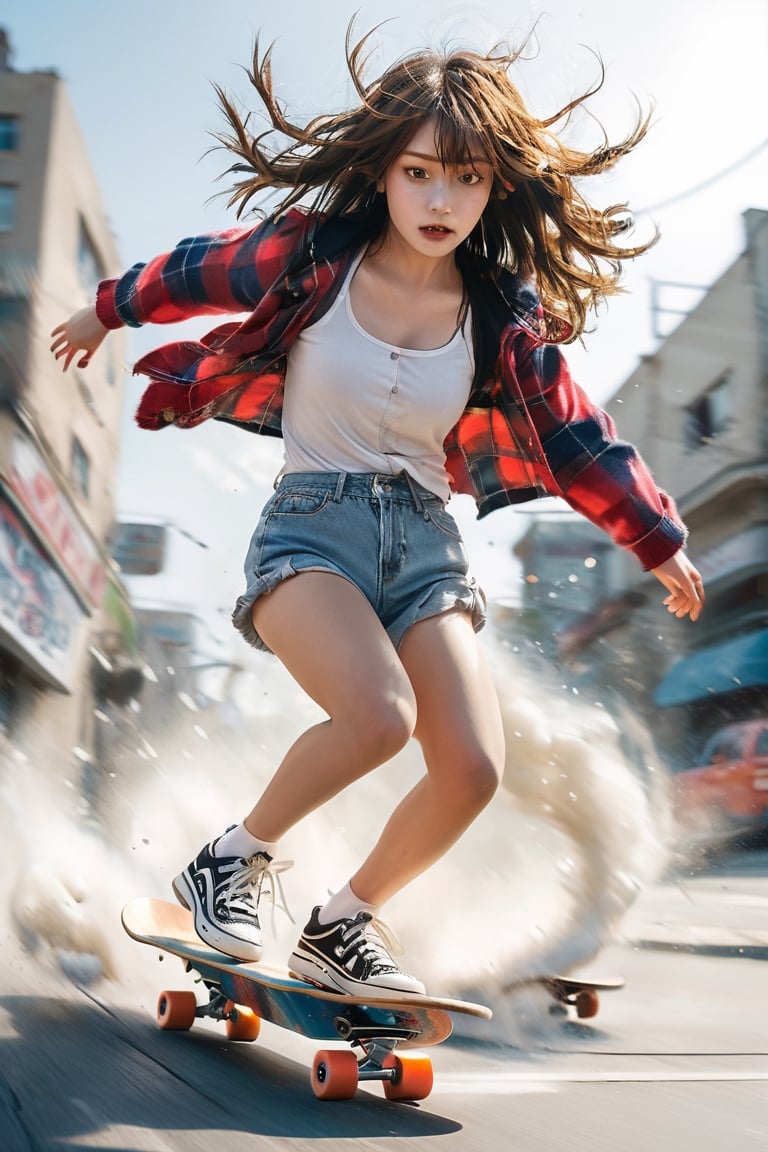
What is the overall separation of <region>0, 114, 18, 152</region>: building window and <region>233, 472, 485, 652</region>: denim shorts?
3.97 ft

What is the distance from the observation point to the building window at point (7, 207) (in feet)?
8.68

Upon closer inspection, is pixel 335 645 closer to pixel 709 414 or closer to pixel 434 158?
pixel 434 158

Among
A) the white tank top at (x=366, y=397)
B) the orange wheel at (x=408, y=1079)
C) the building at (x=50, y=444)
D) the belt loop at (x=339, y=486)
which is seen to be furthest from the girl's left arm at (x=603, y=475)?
the building at (x=50, y=444)

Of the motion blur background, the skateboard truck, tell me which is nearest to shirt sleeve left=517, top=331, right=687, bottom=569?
the motion blur background

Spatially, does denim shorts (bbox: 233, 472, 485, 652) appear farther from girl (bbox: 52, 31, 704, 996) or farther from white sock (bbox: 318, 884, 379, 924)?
white sock (bbox: 318, 884, 379, 924)

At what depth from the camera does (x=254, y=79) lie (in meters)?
1.90

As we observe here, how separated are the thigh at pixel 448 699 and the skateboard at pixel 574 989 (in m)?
1.00

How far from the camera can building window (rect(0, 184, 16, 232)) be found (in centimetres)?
264

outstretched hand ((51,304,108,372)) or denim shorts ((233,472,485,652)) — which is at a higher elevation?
outstretched hand ((51,304,108,372))

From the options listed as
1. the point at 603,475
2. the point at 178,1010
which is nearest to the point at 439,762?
the point at 603,475

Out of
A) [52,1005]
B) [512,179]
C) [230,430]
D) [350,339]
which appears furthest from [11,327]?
[52,1005]

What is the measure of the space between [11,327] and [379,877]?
1514 millimetres

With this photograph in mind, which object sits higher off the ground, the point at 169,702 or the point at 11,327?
the point at 11,327

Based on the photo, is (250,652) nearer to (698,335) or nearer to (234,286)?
(234,286)
